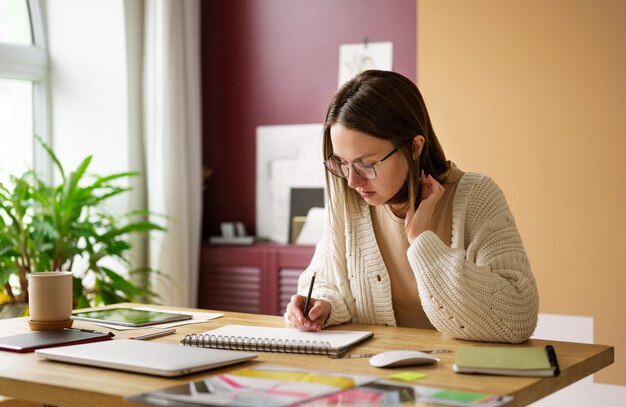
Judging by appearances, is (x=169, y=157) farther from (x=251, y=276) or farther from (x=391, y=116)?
(x=391, y=116)

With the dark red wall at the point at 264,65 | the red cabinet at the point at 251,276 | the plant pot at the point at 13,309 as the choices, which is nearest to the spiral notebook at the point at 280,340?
the plant pot at the point at 13,309

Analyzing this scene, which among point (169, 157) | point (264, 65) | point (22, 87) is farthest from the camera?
point (264, 65)

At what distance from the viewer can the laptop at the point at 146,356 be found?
5.11 feet

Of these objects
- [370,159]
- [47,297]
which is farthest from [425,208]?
[47,297]

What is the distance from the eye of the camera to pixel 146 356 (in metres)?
1.64

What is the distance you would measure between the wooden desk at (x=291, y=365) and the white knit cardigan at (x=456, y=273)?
7 cm

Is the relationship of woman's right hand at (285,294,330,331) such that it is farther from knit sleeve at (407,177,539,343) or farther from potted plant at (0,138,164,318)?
potted plant at (0,138,164,318)

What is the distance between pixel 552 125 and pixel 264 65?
1758mm

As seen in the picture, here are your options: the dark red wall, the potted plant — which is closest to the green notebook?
the potted plant

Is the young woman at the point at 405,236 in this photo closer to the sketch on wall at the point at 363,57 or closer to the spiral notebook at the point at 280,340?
the spiral notebook at the point at 280,340

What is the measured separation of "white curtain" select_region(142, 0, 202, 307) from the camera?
445 cm

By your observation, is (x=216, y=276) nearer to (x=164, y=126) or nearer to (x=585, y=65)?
(x=164, y=126)

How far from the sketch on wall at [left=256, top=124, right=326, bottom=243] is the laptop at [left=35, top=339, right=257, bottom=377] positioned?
2746 mm

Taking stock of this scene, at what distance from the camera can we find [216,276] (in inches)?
180
